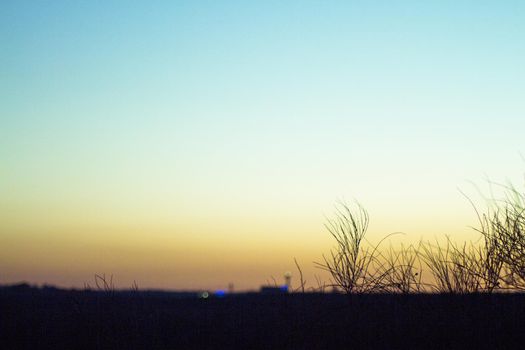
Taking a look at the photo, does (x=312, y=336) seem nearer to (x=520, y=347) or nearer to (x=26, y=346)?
(x=520, y=347)

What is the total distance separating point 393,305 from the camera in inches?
589

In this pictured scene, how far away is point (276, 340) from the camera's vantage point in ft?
42.2

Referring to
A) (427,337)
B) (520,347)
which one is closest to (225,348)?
(427,337)

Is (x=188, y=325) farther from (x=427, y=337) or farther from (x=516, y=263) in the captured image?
(x=516, y=263)

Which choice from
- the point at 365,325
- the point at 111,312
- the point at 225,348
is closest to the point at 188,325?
the point at 111,312

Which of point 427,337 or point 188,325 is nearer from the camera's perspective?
point 427,337

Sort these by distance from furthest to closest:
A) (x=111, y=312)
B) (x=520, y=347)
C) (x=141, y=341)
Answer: (x=111, y=312)
(x=141, y=341)
(x=520, y=347)

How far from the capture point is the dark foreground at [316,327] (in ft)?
39.9

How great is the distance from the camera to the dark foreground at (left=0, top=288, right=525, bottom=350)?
1215 cm

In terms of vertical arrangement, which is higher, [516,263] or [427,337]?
[516,263]

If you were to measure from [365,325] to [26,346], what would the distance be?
22.7 feet

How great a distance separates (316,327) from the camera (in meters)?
13.3

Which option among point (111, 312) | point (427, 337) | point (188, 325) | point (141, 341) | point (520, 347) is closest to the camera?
point (520, 347)

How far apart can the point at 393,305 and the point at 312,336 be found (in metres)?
2.95
